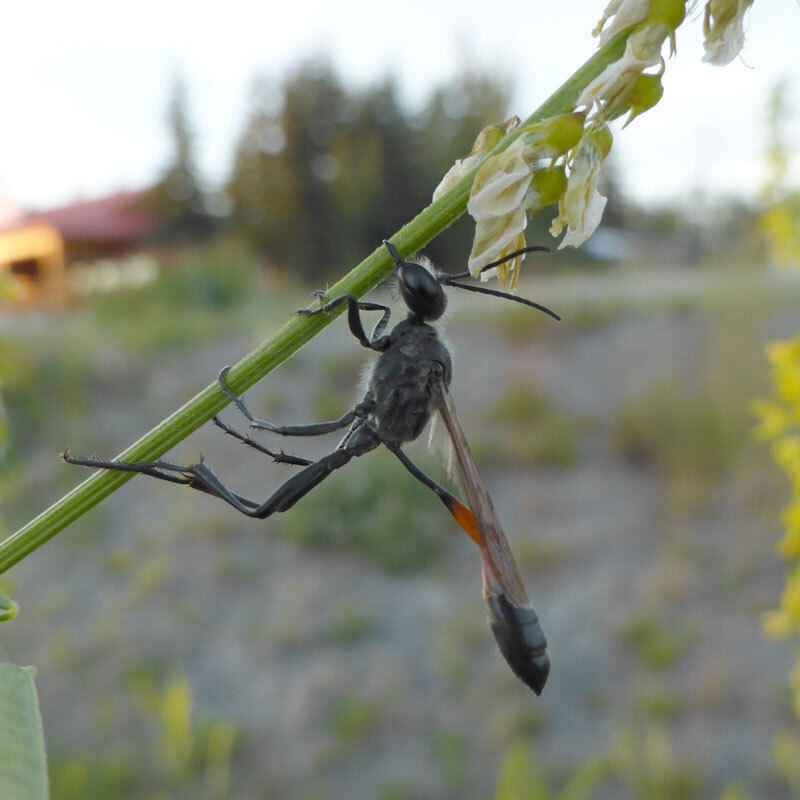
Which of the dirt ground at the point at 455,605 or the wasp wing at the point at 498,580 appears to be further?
the dirt ground at the point at 455,605

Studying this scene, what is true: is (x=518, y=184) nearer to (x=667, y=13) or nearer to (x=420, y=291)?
(x=667, y=13)

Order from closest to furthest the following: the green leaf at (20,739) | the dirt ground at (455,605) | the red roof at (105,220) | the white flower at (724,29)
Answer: the green leaf at (20,739), the white flower at (724,29), the dirt ground at (455,605), the red roof at (105,220)

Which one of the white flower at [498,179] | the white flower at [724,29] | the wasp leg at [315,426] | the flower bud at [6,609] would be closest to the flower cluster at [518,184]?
the white flower at [498,179]

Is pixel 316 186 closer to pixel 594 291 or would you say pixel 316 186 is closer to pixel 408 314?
pixel 594 291

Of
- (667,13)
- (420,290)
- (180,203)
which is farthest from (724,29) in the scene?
(180,203)

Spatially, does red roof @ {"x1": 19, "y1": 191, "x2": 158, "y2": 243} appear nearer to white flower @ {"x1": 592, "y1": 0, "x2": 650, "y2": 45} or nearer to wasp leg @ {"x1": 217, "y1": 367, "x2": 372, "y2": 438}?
wasp leg @ {"x1": 217, "y1": 367, "x2": 372, "y2": 438}

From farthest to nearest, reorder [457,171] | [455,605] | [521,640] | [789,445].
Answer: [455,605], [789,445], [521,640], [457,171]

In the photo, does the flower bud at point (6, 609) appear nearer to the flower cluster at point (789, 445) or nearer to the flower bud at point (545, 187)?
the flower bud at point (545, 187)
